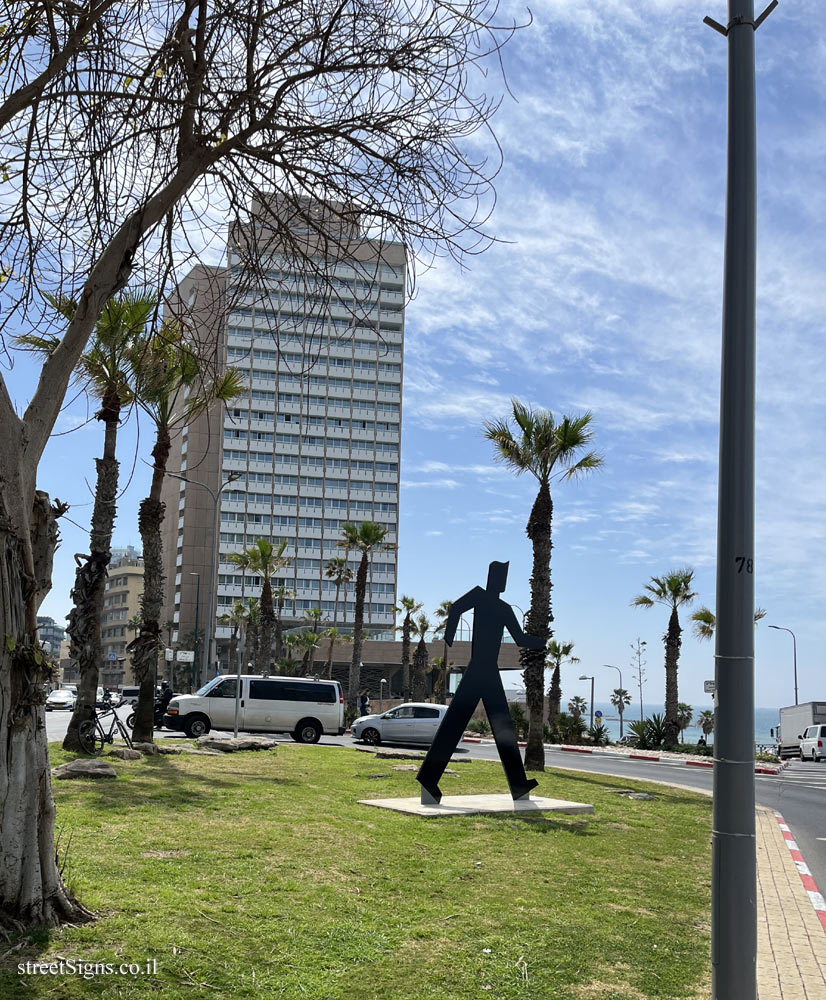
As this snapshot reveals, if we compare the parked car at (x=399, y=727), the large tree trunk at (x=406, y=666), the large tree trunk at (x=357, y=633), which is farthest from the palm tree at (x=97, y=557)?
the large tree trunk at (x=406, y=666)

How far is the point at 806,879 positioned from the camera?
1058 centimetres

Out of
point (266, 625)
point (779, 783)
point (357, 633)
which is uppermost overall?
point (266, 625)

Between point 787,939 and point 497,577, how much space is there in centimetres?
816

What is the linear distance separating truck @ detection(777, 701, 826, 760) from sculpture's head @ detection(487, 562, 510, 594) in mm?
35803

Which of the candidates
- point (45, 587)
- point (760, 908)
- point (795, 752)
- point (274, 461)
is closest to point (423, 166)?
point (45, 587)

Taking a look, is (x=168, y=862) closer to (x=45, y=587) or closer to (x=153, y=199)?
(x=45, y=587)

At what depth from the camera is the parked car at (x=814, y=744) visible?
140 feet

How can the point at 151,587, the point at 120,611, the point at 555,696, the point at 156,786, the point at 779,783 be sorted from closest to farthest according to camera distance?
1. the point at 156,786
2. the point at 151,587
3. the point at 779,783
4. the point at 555,696
5. the point at 120,611

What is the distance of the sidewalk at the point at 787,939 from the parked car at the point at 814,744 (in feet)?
→ 112

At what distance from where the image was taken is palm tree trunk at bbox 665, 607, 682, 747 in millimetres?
42000

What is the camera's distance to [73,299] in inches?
264

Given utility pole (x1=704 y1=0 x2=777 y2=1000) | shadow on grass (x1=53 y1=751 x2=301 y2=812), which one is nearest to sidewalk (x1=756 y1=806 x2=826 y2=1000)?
utility pole (x1=704 y1=0 x2=777 y2=1000)

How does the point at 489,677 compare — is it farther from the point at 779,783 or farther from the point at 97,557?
the point at 779,783

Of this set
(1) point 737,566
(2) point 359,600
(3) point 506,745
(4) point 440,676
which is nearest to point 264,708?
(3) point 506,745
